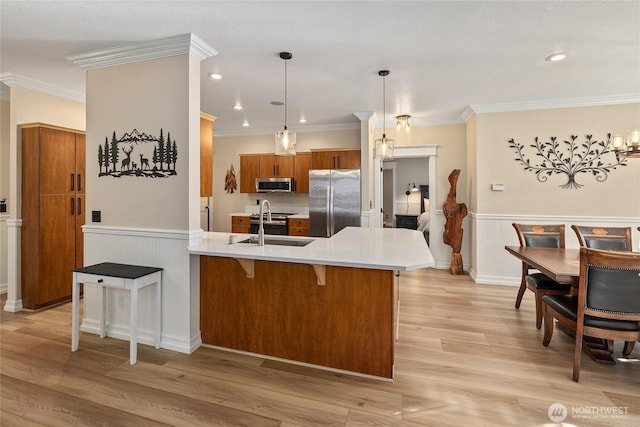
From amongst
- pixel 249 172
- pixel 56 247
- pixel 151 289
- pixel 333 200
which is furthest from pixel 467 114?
pixel 56 247

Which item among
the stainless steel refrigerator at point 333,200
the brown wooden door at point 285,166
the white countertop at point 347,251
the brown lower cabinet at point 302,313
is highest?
the brown wooden door at point 285,166

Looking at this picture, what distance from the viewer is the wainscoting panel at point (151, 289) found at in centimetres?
264

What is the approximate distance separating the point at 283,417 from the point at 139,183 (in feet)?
7.14

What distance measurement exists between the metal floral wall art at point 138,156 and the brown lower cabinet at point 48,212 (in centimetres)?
121

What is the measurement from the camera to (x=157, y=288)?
2674mm

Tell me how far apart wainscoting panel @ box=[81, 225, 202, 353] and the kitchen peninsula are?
0.12 meters

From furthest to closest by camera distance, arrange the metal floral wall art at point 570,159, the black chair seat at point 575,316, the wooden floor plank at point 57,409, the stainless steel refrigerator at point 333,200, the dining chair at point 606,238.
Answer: the stainless steel refrigerator at point 333,200, the metal floral wall art at point 570,159, the dining chair at point 606,238, the black chair seat at point 575,316, the wooden floor plank at point 57,409

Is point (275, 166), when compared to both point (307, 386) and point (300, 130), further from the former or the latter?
point (307, 386)

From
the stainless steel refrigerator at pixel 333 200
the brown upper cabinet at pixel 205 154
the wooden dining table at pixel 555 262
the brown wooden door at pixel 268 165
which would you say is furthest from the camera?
the brown wooden door at pixel 268 165

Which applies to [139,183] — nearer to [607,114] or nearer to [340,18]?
[340,18]

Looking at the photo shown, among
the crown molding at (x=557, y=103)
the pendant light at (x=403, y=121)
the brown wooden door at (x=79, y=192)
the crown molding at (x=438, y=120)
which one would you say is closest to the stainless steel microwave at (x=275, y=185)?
the pendant light at (x=403, y=121)

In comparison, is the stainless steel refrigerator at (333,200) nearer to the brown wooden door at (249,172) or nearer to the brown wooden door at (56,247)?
the brown wooden door at (249,172)

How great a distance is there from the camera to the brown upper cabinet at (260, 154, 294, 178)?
601 cm

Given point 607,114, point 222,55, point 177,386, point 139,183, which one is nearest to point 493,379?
point 177,386
